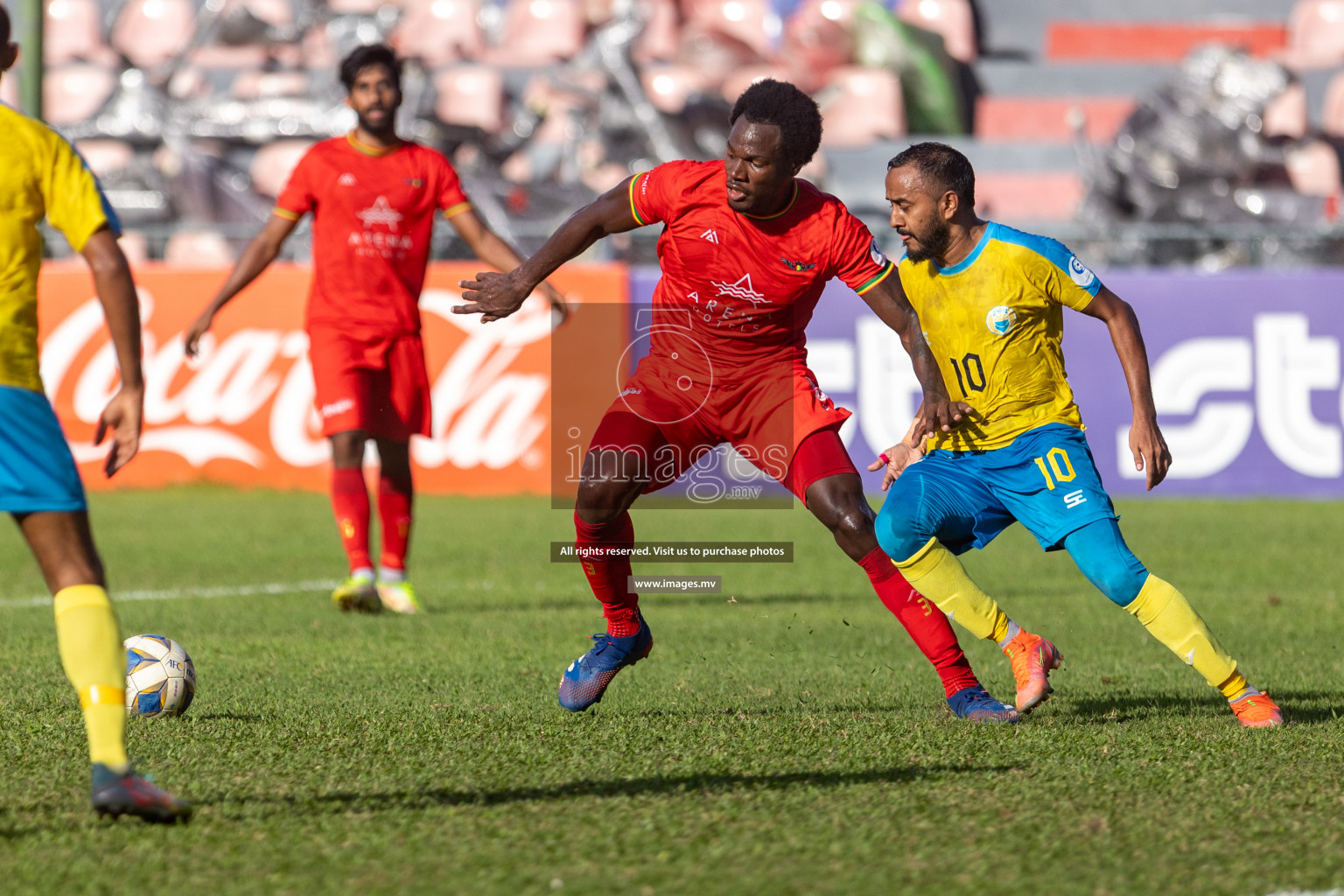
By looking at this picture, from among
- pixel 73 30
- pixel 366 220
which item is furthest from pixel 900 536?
pixel 73 30

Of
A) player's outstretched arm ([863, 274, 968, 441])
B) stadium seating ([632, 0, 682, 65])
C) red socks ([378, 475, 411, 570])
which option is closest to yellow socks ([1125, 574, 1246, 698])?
player's outstretched arm ([863, 274, 968, 441])

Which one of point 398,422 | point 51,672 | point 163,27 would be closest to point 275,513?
point 398,422

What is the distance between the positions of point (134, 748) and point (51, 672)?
159 cm

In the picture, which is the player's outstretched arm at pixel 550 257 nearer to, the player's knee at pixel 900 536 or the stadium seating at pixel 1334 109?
the player's knee at pixel 900 536

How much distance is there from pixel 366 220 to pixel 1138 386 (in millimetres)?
4409

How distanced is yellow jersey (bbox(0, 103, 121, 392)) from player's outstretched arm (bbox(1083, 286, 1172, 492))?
9.59 ft

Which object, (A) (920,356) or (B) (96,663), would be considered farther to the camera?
(A) (920,356)

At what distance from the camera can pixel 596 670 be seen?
18.1 ft

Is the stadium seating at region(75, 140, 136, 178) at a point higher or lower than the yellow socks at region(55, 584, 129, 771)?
higher

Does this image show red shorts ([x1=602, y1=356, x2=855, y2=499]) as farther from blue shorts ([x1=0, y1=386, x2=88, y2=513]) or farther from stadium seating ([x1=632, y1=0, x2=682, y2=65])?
stadium seating ([x1=632, y1=0, x2=682, y2=65])

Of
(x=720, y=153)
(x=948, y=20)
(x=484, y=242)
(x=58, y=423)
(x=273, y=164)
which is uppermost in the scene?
(x=948, y=20)

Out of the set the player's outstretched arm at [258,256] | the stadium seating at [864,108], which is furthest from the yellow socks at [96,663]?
the stadium seating at [864,108]

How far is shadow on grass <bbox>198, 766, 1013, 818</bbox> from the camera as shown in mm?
4078

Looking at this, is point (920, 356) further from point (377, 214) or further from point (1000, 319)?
point (377, 214)
